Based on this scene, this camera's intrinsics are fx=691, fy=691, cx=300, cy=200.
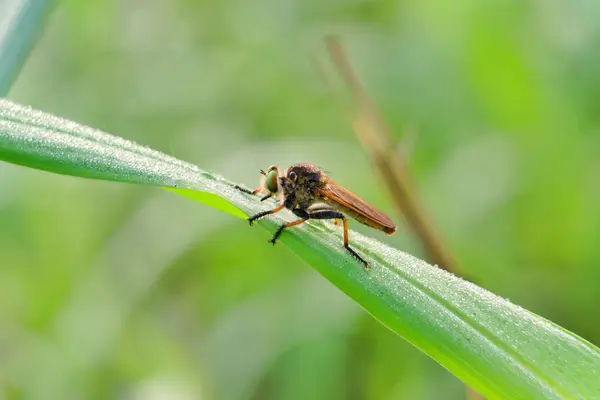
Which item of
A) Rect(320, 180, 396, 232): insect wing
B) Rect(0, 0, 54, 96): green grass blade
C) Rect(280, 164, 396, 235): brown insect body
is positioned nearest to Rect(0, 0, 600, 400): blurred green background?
Rect(0, 0, 54, 96): green grass blade

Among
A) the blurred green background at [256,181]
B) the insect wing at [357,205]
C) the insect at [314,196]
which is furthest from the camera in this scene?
the blurred green background at [256,181]

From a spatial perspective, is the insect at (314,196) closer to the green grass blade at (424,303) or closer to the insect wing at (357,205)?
the insect wing at (357,205)

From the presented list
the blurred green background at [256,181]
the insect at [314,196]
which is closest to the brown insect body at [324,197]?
the insect at [314,196]

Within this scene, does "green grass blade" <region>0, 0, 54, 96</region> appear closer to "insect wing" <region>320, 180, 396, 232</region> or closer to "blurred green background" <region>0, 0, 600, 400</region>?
"blurred green background" <region>0, 0, 600, 400</region>

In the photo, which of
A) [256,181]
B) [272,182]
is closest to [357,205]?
[272,182]

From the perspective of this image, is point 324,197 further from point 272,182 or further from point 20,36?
point 20,36

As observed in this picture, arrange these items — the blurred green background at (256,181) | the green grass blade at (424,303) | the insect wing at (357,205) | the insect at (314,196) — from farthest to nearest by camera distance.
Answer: the blurred green background at (256,181) → the insect wing at (357,205) → the insect at (314,196) → the green grass blade at (424,303)
